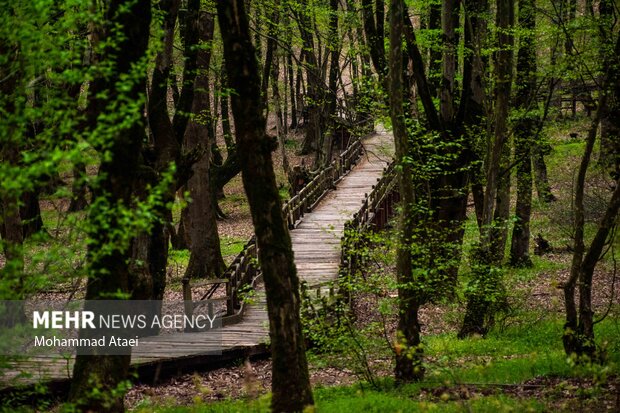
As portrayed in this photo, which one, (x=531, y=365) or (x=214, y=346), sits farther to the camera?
(x=214, y=346)

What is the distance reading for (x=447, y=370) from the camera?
8531 mm

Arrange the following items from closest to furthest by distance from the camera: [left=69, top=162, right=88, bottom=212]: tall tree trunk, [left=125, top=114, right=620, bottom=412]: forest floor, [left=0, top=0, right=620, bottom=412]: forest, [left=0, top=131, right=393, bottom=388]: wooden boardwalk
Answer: [left=69, top=162, right=88, bottom=212]: tall tree trunk
[left=0, top=0, right=620, bottom=412]: forest
[left=125, top=114, right=620, bottom=412]: forest floor
[left=0, top=131, right=393, bottom=388]: wooden boardwalk

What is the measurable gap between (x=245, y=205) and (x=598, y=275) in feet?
60.4

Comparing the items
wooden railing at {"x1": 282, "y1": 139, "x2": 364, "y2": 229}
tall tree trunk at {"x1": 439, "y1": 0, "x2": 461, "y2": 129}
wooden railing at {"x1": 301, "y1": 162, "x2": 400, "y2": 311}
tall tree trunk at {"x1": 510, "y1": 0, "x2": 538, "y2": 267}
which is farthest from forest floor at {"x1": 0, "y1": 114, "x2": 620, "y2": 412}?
wooden railing at {"x1": 282, "y1": 139, "x2": 364, "y2": 229}

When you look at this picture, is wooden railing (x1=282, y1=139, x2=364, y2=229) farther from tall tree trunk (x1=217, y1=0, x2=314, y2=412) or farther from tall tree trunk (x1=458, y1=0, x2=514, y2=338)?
tall tree trunk (x1=217, y1=0, x2=314, y2=412)

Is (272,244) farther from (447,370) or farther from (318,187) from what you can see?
(318,187)

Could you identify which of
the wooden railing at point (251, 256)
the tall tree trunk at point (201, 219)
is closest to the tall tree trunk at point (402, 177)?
the wooden railing at point (251, 256)

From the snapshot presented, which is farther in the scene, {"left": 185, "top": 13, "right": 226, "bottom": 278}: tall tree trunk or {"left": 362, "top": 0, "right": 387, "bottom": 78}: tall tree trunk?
{"left": 185, "top": 13, "right": 226, "bottom": 278}: tall tree trunk

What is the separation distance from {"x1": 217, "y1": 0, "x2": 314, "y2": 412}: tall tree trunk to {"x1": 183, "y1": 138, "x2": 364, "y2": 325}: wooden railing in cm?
37

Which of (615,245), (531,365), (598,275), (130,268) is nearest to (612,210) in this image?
(615,245)

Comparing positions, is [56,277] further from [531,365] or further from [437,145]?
[437,145]

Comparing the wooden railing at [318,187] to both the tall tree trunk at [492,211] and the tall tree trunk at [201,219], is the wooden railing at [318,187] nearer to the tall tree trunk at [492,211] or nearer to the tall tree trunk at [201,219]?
the tall tree trunk at [201,219]

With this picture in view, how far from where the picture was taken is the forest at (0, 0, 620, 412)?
638 cm

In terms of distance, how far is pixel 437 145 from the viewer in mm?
15508
